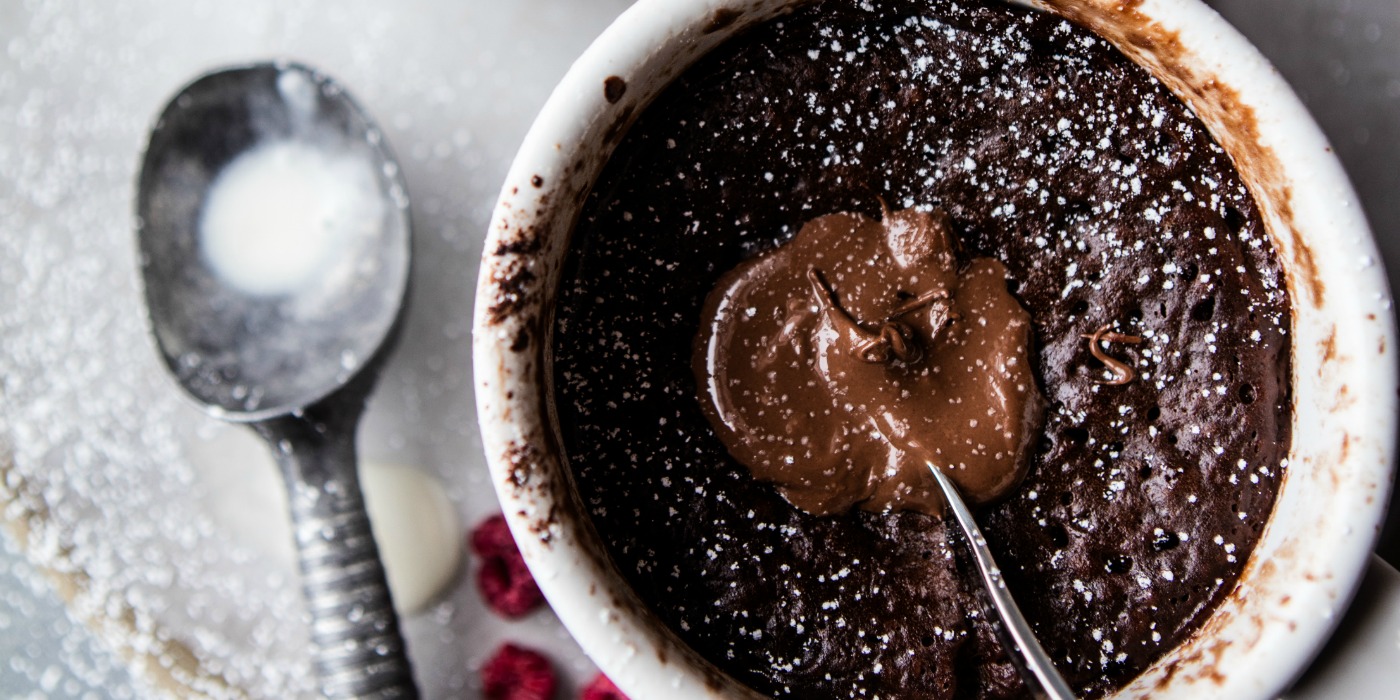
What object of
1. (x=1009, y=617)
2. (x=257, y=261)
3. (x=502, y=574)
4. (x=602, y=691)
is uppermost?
(x=257, y=261)

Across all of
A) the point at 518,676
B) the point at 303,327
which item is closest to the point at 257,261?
the point at 303,327

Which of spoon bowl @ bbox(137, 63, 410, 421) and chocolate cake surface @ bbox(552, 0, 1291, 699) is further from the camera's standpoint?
spoon bowl @ bbox(137, 63, 410, 421)

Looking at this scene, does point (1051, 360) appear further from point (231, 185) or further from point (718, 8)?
point (231, 185)

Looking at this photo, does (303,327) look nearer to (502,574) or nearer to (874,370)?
(502,574)

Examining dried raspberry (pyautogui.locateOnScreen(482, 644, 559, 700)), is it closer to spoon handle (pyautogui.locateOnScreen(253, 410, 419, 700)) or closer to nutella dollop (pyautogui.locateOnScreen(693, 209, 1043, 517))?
spoon handle (pyautogui.locateOnScreen(253, 410, 419, 700))

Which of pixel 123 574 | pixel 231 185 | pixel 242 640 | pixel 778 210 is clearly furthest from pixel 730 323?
pixel 123 574

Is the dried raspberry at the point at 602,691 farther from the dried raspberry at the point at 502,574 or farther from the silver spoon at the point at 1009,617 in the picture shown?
the silver spoon at the point at 1009,617

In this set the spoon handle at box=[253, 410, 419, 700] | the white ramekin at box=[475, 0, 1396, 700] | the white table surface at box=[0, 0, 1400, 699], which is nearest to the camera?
the white ramekin at box=[475, 0, 1396, 700]

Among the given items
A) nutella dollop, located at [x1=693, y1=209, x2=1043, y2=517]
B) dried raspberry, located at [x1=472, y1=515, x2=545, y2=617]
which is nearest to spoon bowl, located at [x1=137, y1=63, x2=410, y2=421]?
dried raspberry, located at [x1=472, y1=515, x2=545, y2=617]
